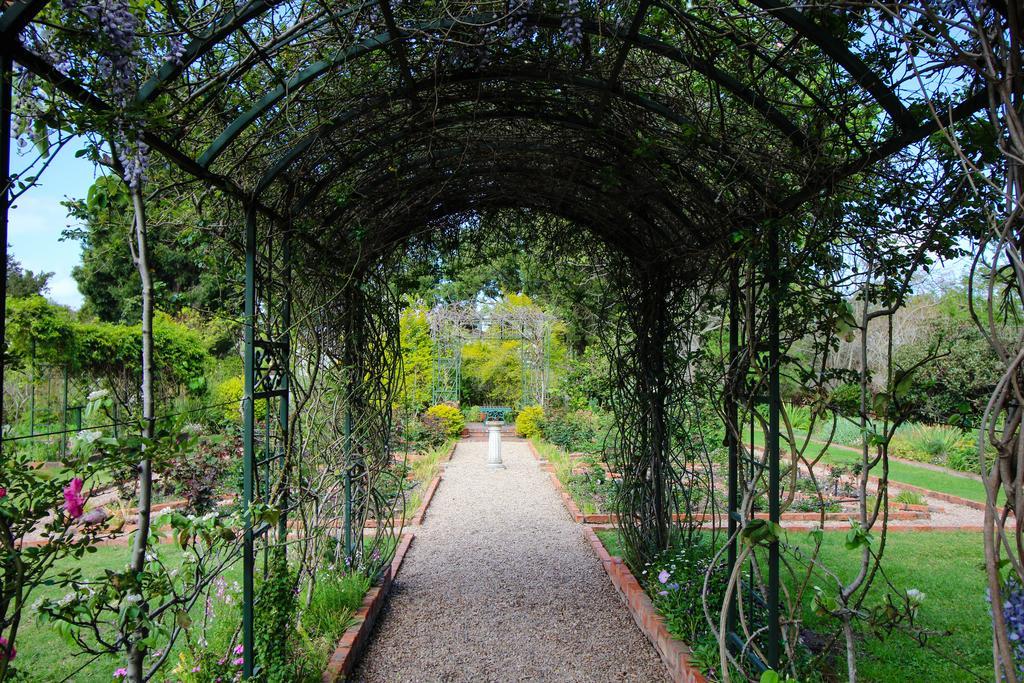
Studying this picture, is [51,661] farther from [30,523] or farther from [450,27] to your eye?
[450,27]

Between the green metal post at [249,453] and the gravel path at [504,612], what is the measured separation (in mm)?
893

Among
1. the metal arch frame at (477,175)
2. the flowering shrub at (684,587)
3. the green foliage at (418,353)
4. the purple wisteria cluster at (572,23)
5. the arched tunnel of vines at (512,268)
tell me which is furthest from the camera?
the green foliage at (418,353)

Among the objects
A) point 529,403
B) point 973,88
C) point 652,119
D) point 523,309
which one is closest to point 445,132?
point 652,119

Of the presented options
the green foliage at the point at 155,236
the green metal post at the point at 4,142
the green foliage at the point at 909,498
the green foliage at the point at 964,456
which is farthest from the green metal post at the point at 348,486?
the green foliage at the point at 964,456

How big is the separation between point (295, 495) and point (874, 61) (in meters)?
3.12

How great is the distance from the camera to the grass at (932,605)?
316 cm

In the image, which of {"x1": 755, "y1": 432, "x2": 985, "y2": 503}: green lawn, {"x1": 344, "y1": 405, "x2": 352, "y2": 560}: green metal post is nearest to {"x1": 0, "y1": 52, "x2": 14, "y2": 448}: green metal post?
{"x1": 344, "y1": 405, "x2": 352, "y2": 560}: green metal post

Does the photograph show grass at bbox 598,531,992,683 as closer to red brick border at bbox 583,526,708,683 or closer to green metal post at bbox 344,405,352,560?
red brick border at bbox 583,526,708,683

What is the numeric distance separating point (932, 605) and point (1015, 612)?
3520mm

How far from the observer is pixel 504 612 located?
4102 millimetres

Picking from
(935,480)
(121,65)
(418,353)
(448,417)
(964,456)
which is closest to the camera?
(121,65)

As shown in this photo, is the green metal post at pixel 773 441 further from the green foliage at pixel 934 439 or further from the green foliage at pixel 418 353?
the green foliage at pixel 418 353

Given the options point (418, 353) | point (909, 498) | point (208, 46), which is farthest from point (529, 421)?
point (208, 46)

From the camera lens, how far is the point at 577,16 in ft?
7.22
